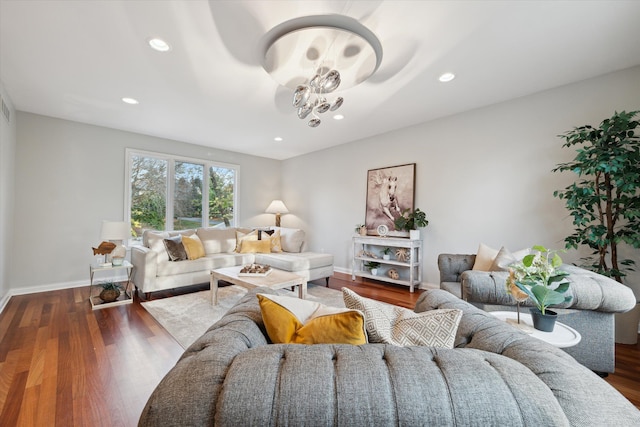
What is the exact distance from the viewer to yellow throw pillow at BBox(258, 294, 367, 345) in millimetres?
873

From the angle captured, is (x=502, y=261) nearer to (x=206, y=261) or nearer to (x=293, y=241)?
(x=293, y=241)

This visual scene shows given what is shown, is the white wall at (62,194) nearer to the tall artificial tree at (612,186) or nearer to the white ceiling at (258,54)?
the white ceiling at (258,54)

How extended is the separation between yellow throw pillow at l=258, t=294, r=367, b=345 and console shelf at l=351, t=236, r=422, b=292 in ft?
10.9

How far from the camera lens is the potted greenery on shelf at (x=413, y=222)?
4.07 meters

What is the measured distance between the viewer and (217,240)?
15.3 ft

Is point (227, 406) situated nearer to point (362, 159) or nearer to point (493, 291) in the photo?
point (493, 291)

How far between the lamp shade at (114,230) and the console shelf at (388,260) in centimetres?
344

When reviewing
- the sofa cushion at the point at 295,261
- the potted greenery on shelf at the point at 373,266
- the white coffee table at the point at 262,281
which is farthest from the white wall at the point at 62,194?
the potted greenery on shelf at the point at 373,266

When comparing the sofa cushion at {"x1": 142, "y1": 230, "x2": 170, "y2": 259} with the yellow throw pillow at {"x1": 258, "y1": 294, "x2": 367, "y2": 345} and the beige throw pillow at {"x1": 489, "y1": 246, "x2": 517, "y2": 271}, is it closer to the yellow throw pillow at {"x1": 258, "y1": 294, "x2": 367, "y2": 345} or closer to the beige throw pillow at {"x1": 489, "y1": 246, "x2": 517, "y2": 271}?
the yellow throw pillow at {"x1": 258, "y1": 294, "x2": 367, "y2": 345}

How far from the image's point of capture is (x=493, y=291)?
1.92m

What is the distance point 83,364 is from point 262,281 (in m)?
1.56

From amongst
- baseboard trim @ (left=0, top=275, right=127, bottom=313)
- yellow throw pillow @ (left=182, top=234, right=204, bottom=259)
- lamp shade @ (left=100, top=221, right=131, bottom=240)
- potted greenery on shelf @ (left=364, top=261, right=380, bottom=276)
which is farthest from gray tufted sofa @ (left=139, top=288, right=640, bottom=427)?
baseboard trim @ (left=0, top=275, right=127, bottom=313)

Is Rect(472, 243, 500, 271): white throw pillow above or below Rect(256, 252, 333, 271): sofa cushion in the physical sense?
above

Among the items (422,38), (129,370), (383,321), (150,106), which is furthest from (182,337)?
(422,38)
